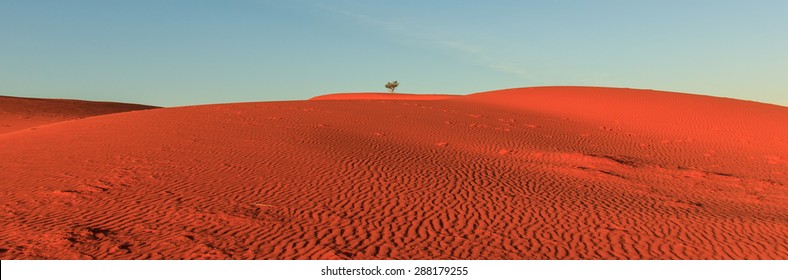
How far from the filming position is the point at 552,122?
1112 inches

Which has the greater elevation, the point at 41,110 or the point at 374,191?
the point at 41,110

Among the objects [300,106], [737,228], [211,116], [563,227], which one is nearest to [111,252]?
[563,227]

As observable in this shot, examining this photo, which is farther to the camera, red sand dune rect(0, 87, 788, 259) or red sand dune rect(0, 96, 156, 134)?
red sand dune rect(0, 96, 156, 134)

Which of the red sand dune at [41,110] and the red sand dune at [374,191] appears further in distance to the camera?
the red sand dune at [41,110]

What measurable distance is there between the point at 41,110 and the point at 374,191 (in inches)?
1808

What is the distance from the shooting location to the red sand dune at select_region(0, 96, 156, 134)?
37.0 m

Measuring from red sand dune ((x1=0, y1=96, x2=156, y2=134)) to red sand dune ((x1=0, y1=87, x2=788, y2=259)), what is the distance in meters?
19.8

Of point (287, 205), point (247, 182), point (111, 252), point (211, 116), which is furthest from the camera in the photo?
point (211, 116)

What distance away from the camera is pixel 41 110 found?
44.5m

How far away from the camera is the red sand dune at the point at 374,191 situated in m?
8.19

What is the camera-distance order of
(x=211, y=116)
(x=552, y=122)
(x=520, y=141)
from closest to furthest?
(x=520, y=141)
(x=211, y=116)
(x=552, y=122)

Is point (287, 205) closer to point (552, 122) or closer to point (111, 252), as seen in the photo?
A: point (111, 252)

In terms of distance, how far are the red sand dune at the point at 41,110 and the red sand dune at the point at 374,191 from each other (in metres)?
19.8

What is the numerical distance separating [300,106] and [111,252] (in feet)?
70.7
